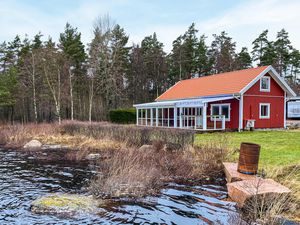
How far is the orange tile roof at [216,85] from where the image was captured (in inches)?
787

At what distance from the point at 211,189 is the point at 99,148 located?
768 cm

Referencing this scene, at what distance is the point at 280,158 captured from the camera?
8883 mm

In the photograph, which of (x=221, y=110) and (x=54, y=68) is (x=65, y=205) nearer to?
(x=221, y=110)

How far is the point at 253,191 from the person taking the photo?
17.3 ft

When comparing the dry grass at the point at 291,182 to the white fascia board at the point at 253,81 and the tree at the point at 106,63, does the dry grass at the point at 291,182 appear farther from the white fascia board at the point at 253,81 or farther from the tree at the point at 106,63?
the tree at the point at 106,63

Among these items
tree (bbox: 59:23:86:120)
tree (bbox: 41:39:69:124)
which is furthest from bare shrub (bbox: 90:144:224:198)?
tree (bbox: 59:23:86:120)

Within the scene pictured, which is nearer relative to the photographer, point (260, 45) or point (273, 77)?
point (273, 77)

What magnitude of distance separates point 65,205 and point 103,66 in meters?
25.9

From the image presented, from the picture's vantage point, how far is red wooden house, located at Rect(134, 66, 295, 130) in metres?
19.0

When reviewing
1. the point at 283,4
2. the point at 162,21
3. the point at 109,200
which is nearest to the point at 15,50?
the point at 162,21

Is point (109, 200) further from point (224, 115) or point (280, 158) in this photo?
point (224, 115)

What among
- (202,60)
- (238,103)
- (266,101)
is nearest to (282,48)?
(202,60)

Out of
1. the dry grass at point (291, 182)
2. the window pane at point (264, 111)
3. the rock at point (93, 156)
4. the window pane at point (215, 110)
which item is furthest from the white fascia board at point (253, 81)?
the dry grass at point (291, 182)

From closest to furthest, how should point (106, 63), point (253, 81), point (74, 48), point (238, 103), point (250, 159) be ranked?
point (250, 159) → point (238, 103) → point (253, 81) → point (106, 63) → point (74, 48)
